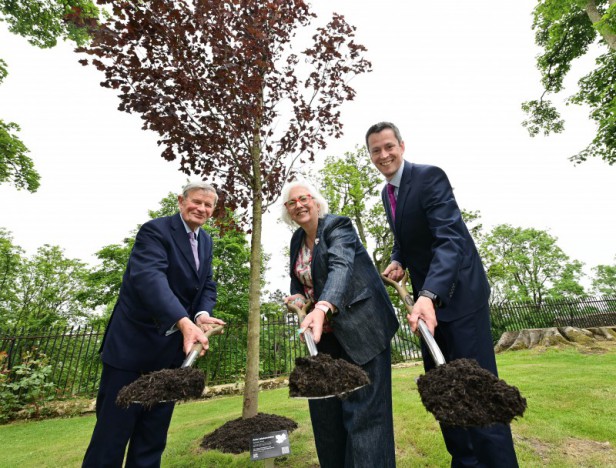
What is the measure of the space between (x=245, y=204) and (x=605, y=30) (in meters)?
10.5

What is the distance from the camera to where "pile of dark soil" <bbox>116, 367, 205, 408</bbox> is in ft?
4.85

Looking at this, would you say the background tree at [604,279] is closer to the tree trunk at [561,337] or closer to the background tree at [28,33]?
the tree trunk at [561,337]

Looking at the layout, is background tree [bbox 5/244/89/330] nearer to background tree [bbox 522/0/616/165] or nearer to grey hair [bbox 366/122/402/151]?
grey hair [bbox 366/122/402/151]

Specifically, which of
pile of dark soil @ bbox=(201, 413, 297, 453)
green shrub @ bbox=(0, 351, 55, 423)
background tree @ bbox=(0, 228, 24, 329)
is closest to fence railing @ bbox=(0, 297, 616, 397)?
green shrub @ bbox=(0, 351, 55, 423)

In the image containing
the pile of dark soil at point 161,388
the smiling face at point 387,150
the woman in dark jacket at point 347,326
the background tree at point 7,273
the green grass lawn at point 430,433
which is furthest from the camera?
the background tree at point 7,273

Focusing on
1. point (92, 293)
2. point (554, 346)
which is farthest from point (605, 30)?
point (92, 293)

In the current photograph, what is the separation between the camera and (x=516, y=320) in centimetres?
1565

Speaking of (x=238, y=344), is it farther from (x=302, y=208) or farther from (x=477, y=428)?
(x=477, y=428)

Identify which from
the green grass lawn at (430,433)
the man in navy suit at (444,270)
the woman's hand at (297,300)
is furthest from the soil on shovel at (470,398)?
the green grass lawn at (430,433)

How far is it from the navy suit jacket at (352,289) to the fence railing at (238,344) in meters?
5.64

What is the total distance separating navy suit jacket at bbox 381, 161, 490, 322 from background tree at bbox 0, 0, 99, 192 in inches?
449

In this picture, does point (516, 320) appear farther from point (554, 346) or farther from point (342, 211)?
point (342, 211)

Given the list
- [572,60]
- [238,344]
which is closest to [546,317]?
[572,60]

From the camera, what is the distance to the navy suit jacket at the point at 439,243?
5.59ft
